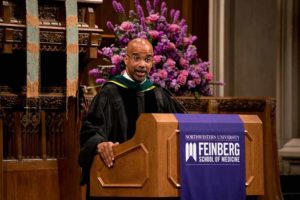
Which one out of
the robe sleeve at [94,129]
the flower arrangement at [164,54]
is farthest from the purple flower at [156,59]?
the robe sleeve at [94,129]

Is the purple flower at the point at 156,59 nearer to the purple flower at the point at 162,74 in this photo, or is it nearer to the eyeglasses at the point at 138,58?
the purple flower at the point at 162,74

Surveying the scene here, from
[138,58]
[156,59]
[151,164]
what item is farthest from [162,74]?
[151,164]

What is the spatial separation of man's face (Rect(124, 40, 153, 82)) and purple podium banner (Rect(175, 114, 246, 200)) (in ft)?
1.81

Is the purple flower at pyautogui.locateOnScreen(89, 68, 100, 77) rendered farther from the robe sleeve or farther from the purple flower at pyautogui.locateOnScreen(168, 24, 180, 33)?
the robe sleeve

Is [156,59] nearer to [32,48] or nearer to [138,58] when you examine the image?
[32,48]

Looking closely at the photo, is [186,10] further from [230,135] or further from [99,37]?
[230,135]

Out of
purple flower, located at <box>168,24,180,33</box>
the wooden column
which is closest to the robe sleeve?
the wooden column

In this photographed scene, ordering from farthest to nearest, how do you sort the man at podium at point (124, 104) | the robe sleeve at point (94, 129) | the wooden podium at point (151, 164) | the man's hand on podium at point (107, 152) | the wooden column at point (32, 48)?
the wooden column at point (32, 48) → the man at podium at point (124, 104) → the robe sleeve at point (94, 129) → the man's hand on podium at point (107, 152) → the wooden podium at point (151, 164)

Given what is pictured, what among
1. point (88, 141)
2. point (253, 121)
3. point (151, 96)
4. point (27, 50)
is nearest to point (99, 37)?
point (27, 50)

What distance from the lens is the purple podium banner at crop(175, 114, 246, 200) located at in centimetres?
344

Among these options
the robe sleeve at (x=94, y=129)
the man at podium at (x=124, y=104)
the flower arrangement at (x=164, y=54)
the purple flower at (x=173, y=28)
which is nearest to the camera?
the robe sleeve at (x=94, y=129)

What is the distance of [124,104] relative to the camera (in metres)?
4.18

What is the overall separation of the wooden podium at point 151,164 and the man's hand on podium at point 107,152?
3 cm

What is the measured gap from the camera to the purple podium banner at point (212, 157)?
11.3 ft
